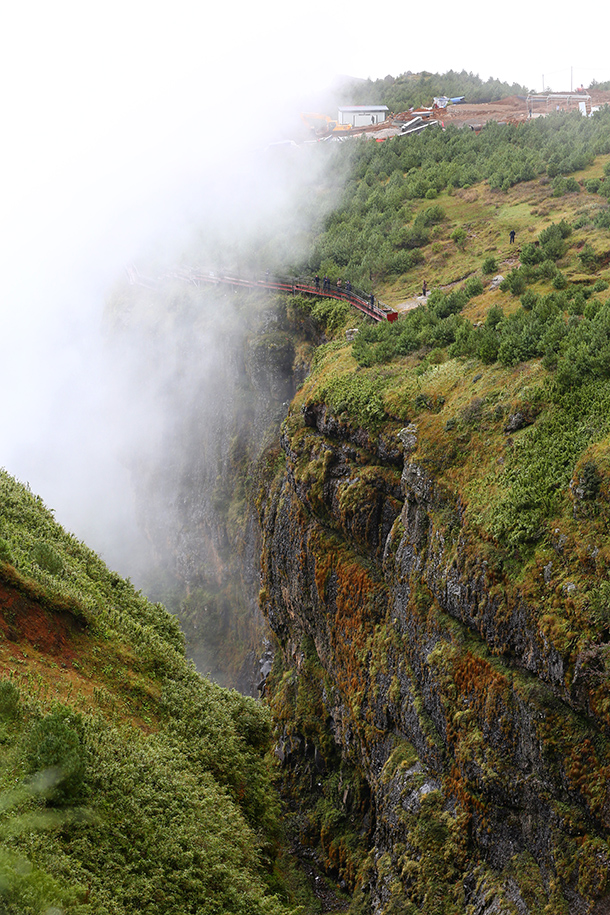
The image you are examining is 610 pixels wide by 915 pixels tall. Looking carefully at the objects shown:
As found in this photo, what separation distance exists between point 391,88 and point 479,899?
9597cm

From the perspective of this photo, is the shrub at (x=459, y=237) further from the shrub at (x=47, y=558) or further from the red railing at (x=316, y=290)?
the shrub at (x=47, y=558)

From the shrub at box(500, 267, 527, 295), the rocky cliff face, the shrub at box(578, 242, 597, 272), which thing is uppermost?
the shrub at box(500, 267, 527, 295)

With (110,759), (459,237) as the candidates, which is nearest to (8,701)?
(110,759)

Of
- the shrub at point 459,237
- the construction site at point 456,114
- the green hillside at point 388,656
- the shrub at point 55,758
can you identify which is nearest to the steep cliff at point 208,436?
the green hillside at point 388,656

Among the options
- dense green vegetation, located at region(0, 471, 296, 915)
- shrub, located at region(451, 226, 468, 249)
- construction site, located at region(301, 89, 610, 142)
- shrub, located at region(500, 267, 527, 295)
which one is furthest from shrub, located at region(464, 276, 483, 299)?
construction site, located at region(301, 89, 610, 142)

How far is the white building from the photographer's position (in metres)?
78.6

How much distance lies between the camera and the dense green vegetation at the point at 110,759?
13.0 meters

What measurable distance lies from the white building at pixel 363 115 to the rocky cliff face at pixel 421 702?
2244 inches

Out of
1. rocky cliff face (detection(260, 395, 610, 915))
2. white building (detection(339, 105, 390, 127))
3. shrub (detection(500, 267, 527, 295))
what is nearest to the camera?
rocky cliff face (detection(260, 395, 610, 915))

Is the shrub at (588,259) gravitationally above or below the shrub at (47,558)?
above

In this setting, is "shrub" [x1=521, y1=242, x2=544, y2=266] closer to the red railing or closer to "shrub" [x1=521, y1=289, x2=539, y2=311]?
"shrub" [x1=521, y1=289, x2=539, y2=311]

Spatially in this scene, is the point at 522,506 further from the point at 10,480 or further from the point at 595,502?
the point at 10,480

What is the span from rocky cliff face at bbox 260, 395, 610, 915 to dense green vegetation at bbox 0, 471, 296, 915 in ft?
14.2

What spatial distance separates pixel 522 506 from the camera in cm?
1900
